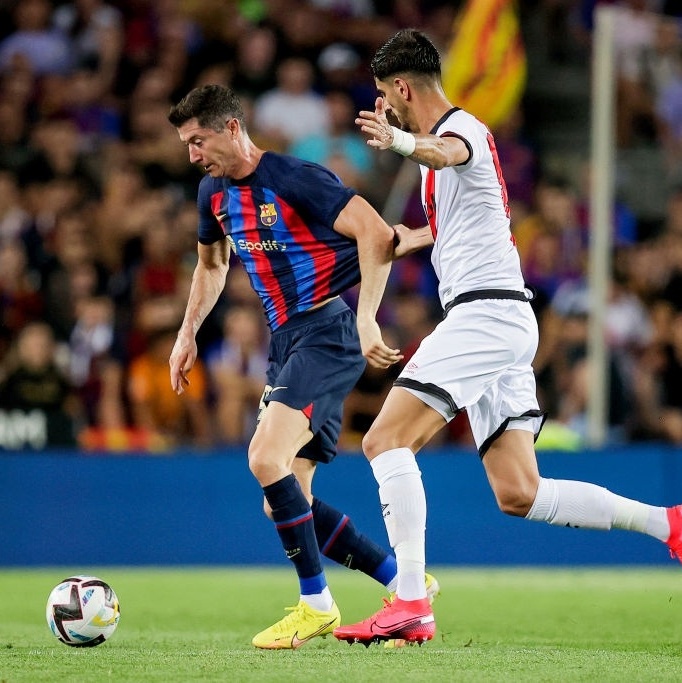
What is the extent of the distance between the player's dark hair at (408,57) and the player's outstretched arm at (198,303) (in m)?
1.50

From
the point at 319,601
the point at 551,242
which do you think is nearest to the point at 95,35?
the point at 551,242

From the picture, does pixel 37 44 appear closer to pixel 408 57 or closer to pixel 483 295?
pixel 408 57

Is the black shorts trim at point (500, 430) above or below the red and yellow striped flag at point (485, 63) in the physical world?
below

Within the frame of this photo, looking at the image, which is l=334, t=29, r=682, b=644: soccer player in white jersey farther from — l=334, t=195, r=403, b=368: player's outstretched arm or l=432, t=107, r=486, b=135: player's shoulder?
l=334, t=195, r=403, b=368: player's outstretched arm

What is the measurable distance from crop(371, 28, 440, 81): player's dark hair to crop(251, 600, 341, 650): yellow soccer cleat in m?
2.38

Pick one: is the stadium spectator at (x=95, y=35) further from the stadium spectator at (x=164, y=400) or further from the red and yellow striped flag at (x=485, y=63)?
the stadium spectator at (x=164, y=400)

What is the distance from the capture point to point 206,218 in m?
7.00

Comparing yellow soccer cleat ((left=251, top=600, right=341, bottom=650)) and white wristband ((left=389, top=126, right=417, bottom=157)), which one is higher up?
white wristband ((left=389, top=126, right=417, bottom=157))

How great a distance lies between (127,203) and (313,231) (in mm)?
7274

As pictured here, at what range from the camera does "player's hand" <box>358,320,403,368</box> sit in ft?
19.0

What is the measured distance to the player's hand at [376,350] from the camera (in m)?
5.80

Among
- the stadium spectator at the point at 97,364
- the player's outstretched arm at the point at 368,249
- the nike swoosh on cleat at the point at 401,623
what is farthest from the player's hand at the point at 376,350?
the stadium spectator at the point at 97,364

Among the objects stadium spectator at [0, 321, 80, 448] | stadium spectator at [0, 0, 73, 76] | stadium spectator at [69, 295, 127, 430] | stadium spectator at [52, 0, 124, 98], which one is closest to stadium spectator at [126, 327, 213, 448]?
stadium spectator at [69, 295, 127, 430]

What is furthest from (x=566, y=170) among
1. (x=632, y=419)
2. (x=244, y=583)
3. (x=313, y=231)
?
(x=313, y=231)
